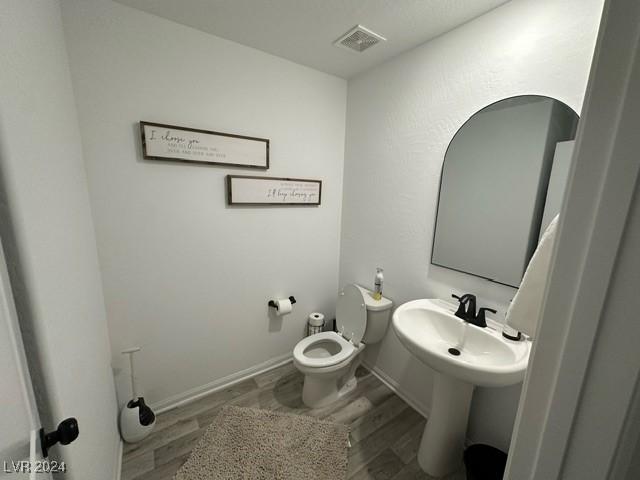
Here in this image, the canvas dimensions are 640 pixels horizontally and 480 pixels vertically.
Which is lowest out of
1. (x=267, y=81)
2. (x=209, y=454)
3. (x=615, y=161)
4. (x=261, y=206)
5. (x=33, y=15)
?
(x=209, y=454)

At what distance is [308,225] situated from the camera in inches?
81.9

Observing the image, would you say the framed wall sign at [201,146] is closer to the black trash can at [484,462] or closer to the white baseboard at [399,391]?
the white baseboard at [399,391]

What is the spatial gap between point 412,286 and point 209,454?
61.7 inches

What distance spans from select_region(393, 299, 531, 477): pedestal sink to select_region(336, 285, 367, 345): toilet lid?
1.43ft

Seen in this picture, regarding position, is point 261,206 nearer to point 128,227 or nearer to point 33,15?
point 128,227

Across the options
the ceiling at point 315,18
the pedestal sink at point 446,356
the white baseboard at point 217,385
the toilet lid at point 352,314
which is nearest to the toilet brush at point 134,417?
the white baseboard at point 217,385

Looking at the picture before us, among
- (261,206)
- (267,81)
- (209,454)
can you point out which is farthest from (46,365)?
(267,81)

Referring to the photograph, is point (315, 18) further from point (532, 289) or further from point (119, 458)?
point (119, 458)

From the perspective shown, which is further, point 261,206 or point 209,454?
point 261,206

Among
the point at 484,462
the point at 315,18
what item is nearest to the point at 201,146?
the point at 315,18

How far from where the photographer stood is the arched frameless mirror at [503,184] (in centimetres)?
112

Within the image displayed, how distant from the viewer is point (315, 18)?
1318 millimetres

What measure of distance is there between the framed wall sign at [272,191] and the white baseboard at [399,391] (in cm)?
146

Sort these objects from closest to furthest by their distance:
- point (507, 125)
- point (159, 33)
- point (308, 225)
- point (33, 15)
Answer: point (33, 15), point (507, 125), point (159, 33), point (308, 225)
